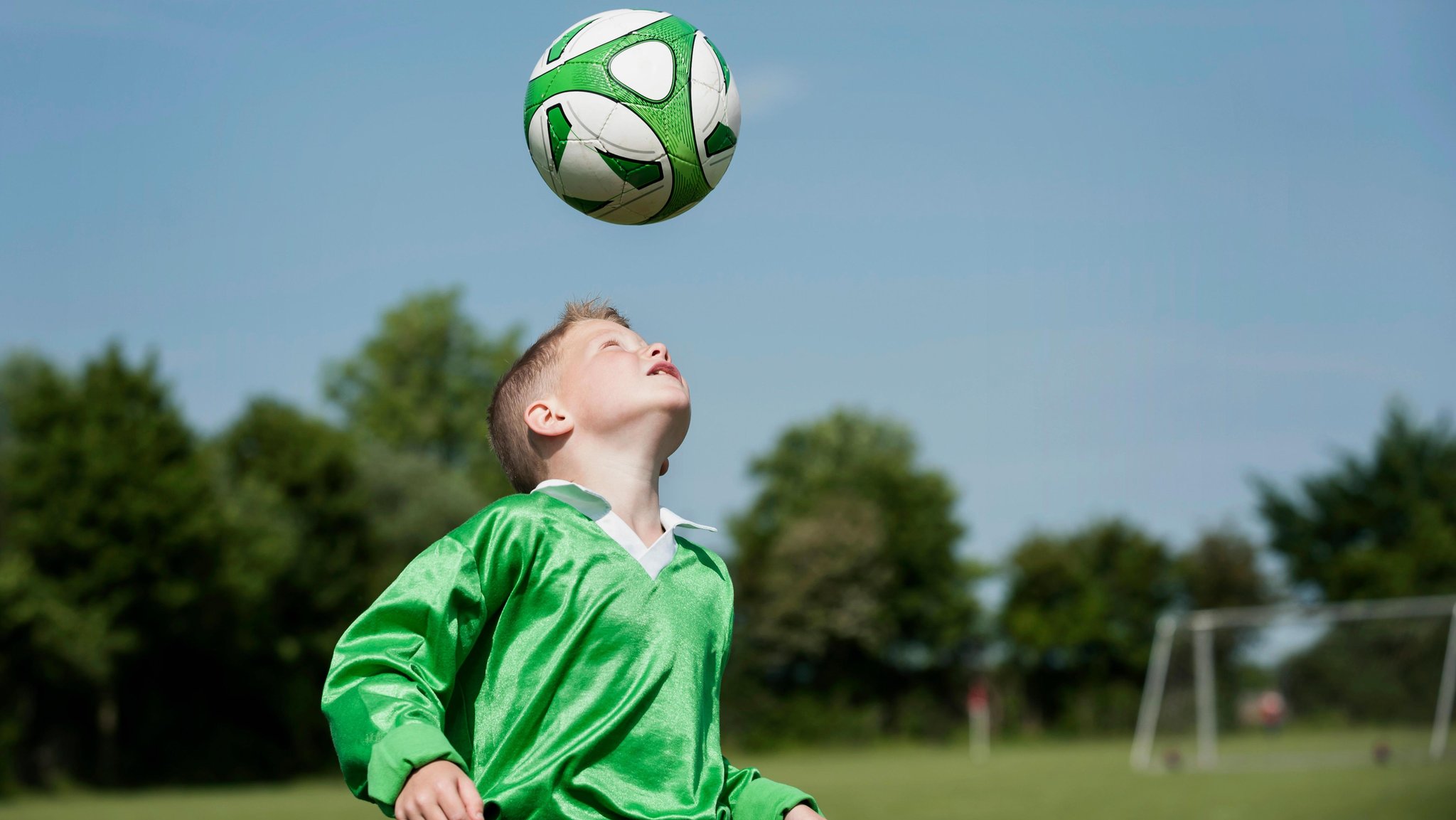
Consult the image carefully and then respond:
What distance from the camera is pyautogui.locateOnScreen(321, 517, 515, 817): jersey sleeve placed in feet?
7.52

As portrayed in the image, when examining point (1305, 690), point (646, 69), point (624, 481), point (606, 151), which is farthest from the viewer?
point (1305, 690)

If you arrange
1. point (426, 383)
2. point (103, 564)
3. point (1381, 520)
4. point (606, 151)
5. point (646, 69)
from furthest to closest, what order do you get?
point (426, 383)
point (1381, 520)
point (103, 564)
point (646, 69)
point (606, 151)

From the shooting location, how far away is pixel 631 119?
4086mm

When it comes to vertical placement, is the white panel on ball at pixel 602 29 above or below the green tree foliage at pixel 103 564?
below

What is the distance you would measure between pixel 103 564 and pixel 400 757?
27925mm

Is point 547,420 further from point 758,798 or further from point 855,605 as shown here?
point 855,605

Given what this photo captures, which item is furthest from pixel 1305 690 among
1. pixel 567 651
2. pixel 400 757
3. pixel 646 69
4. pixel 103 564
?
pixel 400 757

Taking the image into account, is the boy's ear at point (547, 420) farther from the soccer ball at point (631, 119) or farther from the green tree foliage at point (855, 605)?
the green tree foliage at point (855, 605)

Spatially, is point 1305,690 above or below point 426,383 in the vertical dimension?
below

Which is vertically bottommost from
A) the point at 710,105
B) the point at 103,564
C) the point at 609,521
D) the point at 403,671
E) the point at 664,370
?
the point at 403,671

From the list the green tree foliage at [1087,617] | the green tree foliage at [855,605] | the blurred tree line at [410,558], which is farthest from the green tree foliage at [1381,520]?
the green tree foliage at [855,605]

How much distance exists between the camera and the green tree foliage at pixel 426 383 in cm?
4669

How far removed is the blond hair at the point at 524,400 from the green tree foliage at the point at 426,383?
43.6 meters

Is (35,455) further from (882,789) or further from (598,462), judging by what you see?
(598,462)
